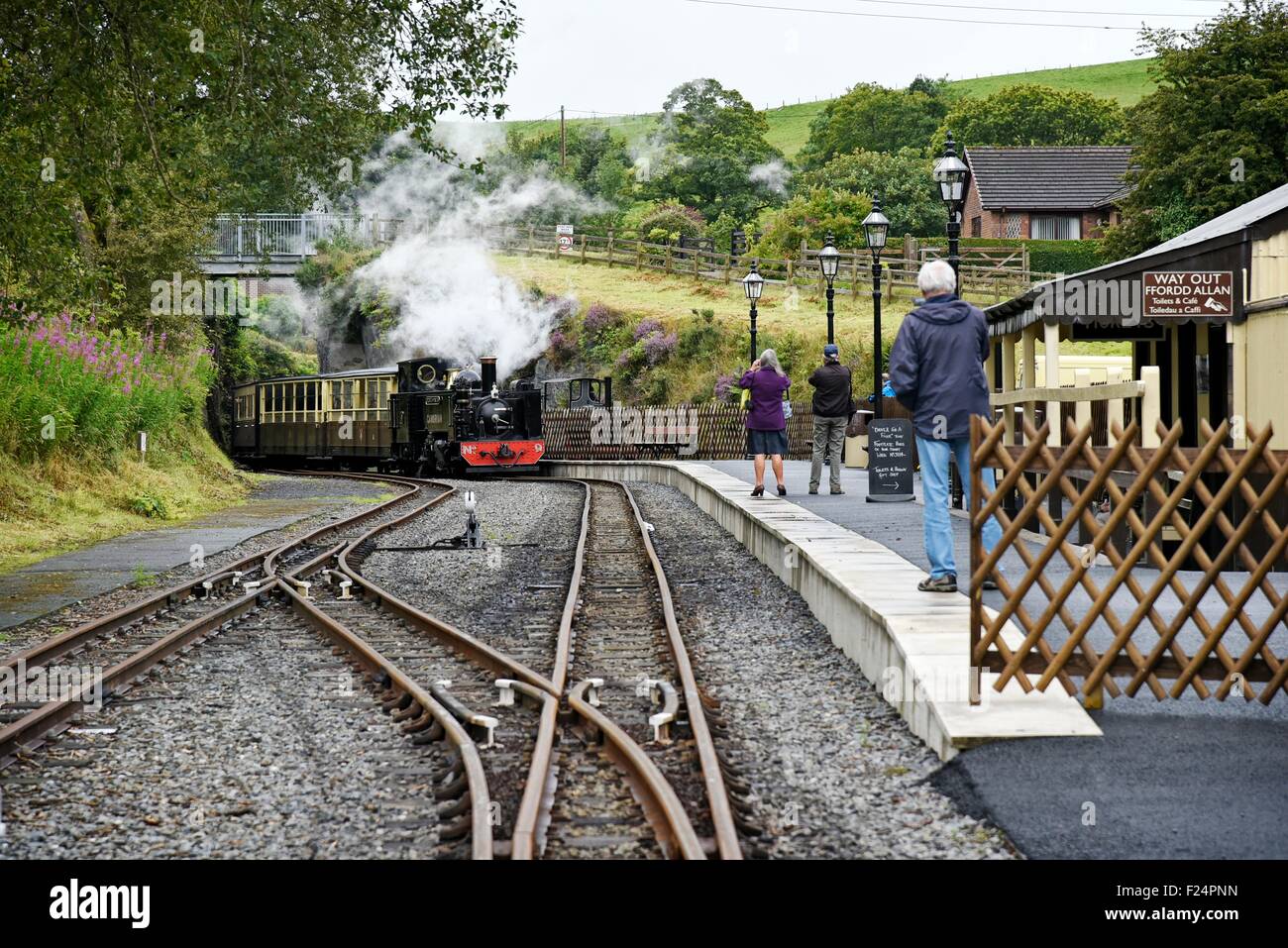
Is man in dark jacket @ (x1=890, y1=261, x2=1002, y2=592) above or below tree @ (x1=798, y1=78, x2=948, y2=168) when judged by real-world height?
below

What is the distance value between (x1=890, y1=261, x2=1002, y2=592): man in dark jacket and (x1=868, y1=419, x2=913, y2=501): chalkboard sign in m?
7.99

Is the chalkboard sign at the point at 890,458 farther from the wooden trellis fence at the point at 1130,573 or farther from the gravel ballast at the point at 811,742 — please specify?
the wooden trellis fence at the point at 1130,573

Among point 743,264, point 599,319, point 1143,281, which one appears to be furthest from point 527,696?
point 743,264

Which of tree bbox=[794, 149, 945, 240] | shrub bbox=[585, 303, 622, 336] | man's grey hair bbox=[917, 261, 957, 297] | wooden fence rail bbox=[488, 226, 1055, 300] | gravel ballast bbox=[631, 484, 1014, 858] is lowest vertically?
gravel ballast bbox=[631, 484, 1014, 858]

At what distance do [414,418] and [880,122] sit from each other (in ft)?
207

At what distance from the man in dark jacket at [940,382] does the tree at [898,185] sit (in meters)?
55.8

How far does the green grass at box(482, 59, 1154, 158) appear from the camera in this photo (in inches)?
4222

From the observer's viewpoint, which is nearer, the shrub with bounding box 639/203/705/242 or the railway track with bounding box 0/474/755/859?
the railway track with bounding box 0/474/755/859

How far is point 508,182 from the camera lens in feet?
246

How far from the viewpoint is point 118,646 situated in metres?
9.41

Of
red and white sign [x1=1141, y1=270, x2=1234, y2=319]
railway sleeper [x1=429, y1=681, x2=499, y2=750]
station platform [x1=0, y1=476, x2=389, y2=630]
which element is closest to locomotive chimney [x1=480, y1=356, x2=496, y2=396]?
station platform [x1=0, y1=476, x2=389, y2=630]

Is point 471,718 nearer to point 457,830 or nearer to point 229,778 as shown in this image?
point 229,778

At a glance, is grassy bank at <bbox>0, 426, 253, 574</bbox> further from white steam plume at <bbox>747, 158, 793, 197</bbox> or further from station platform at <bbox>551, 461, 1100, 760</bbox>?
white steam plume at <bbox>747, 158, 793, 197</bbox>
